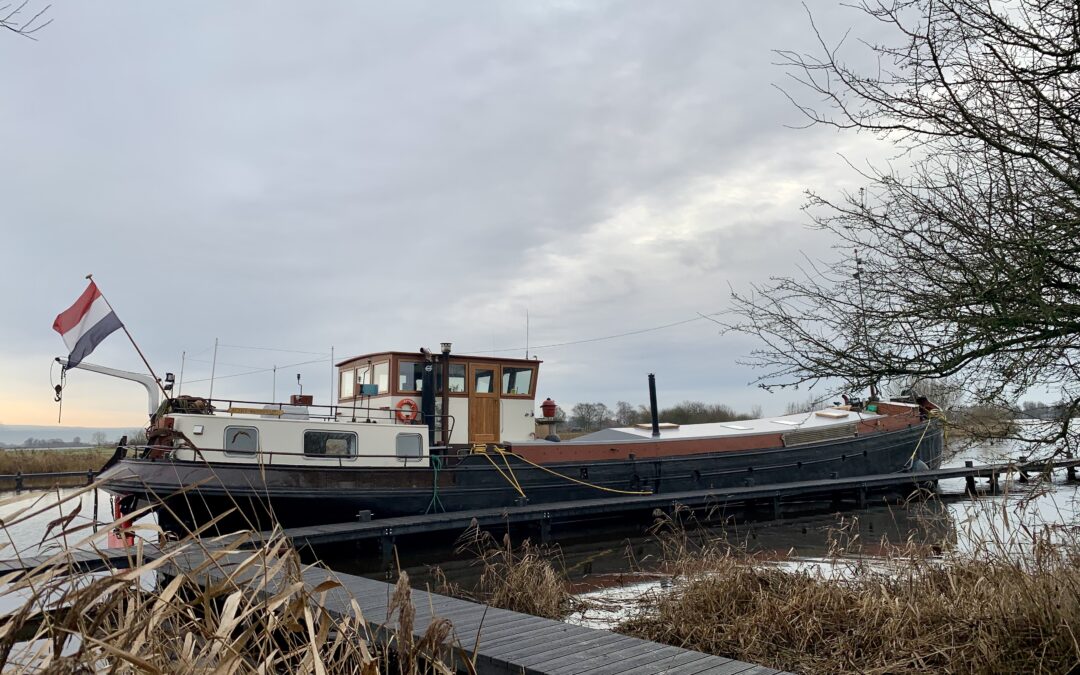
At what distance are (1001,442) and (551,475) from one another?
30.7ft

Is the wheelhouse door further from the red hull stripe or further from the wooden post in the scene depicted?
the red hull stripe

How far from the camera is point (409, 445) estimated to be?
12352mm

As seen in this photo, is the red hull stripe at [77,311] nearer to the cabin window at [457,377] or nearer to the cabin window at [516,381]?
the cabin window at [457,377]

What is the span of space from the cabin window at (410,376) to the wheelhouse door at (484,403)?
3.10 ft

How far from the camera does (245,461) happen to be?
11219 millimetres

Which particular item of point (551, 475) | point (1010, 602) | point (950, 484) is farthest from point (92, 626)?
point (950, 484)

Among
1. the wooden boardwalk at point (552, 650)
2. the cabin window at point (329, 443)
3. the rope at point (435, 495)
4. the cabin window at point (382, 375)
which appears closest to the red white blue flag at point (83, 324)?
the cabin window at point (329, 443)

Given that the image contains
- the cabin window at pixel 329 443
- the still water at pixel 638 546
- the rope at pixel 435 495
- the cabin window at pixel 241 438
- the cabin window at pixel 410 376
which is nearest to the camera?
the still water at pixel 638 546

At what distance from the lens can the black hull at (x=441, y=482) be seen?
10820 millimetres

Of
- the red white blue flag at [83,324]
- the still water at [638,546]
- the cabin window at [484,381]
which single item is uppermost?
the red white blue flag at [83,324]

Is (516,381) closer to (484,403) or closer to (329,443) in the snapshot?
(484,403)

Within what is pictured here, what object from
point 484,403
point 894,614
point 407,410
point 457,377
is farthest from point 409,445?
point 894,614

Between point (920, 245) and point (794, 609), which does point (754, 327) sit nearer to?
point (920, 245)

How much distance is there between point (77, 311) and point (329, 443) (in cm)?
375
